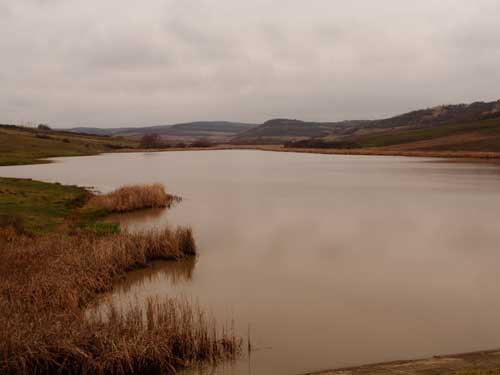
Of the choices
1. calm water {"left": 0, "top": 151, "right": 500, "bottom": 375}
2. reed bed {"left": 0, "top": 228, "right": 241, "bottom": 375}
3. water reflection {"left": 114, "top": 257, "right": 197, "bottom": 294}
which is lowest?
calm water {"left": 0, "top": 151, "right": 500, "bottom": 375}

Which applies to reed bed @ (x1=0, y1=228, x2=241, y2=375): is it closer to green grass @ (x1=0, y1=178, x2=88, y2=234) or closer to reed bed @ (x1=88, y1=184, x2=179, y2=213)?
green grass @ (x1=0, y1=178, x2=88, y2=234)

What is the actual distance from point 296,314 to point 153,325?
3.56 m

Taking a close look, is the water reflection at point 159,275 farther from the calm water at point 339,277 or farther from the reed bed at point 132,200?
the reed bed at point 132,200

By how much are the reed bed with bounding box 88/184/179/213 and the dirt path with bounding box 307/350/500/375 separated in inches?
711

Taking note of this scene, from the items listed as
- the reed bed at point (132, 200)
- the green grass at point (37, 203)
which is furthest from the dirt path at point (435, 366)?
the reed bed at point (132, 200)

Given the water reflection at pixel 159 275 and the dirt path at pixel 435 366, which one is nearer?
the dirt path at pixel 435 366

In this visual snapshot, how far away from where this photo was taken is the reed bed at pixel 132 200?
23656 mm

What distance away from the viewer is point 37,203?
22.9 metres

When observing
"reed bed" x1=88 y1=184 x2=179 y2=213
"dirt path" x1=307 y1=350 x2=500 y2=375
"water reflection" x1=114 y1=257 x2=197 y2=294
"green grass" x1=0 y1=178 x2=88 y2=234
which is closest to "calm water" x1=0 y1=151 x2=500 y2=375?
"water reflection" x1=114 y1=257 x2=197 y2=294

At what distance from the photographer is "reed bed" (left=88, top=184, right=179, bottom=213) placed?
77.6 feet

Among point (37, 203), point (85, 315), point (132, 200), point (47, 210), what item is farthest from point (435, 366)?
point (37, 203)

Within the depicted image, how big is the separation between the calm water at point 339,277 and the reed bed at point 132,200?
1.13 meters

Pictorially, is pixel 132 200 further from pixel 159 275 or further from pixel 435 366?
pixel 435 366

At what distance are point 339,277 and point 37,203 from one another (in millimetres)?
16386
